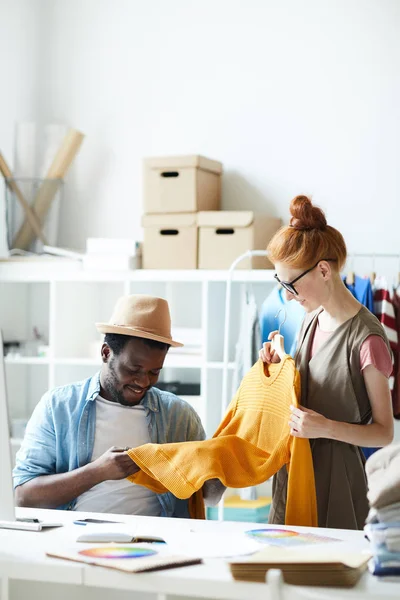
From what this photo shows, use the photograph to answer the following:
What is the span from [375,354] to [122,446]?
0.84m

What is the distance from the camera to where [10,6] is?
16.4 feet

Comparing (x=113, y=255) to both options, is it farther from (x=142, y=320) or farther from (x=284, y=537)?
(x=284, y=537)

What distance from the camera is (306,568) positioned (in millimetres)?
1691

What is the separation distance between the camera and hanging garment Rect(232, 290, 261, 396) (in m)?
4.05

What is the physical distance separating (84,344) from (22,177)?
98cm

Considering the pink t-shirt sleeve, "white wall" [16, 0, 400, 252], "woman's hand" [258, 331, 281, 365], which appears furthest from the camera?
"white wall" [16, 0, 400, 252]

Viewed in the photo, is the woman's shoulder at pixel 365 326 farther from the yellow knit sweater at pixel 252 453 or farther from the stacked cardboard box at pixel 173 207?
the stacked cardboard box at pixel 173 207

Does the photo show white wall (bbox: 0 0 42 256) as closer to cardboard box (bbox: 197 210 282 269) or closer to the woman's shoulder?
cardboard box (bbox: 197 210 282 269)

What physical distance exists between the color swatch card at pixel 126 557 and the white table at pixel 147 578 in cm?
2

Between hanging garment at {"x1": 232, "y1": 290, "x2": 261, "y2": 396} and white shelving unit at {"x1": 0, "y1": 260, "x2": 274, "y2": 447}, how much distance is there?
74 mm

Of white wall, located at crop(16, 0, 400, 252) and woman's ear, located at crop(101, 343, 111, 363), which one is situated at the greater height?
white wall, located at crop(16, 0, 400, 252)

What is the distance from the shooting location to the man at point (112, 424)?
2705 mm

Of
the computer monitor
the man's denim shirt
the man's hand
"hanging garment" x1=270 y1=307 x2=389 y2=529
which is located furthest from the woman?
the computer monitor

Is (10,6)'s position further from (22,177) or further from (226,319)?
(226,319)
